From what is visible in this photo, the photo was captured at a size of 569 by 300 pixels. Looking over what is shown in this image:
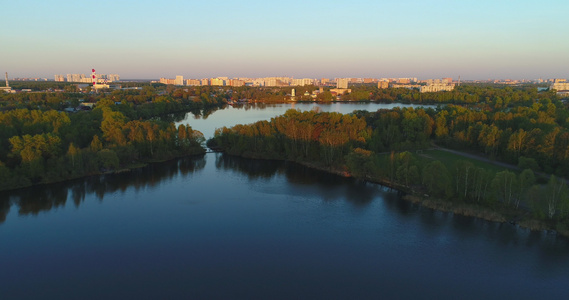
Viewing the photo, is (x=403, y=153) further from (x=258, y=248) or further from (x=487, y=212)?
(x=258, y=248)

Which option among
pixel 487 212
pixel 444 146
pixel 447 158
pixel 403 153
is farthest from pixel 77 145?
pixel 444 146

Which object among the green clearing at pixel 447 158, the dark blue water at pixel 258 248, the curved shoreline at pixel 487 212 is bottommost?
the dark blue water at pixel 258 248

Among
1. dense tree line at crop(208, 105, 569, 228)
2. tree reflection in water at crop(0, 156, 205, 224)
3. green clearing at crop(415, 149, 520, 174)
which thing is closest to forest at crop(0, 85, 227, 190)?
tree reflection in water at crop(0, 156, 205, 224)

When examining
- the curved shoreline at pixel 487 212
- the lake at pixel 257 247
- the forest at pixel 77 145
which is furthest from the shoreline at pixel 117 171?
the curved shoreline at pixel 487 212

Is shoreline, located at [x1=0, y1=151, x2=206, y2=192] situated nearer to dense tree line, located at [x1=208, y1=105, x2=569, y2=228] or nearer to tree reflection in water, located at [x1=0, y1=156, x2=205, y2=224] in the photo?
tree reflection in water, located at [x1=0, y1=156, x2=205, y2=224]

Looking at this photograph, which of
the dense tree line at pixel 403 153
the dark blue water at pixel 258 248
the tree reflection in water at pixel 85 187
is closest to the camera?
the dark blue water at pixel 258 248

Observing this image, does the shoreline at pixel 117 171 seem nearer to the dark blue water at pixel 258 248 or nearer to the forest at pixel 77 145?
the forest at pixel 77 145

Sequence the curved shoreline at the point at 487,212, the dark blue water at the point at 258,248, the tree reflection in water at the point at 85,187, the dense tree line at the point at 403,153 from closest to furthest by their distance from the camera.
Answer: the dark blue water at the point at 258,248 → the curved shoreline at the point at 487,212 → the dense tree line at the point at 403,153 → the tree reflection in water at the point at 85,187
